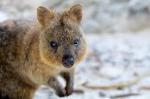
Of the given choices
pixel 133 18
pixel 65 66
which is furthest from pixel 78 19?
pixel 133 18

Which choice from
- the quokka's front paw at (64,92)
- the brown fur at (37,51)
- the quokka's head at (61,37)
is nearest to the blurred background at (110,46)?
the quokka's front paw at (64,92)

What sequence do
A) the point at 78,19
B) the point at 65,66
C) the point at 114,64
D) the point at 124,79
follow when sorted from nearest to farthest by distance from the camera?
the point at 65,66, the point at 78,19, the point at 124,79, the point at 114,64

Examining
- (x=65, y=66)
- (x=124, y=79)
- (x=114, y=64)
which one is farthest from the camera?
(x=114, y=64)

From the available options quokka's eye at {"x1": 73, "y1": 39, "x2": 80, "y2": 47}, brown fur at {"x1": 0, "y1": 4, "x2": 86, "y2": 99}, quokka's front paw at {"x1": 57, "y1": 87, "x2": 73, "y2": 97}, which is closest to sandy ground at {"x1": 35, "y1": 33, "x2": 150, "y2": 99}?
quokka's front paw at {"x1": 57, "y1": 87, "x2": 73, "y2": 97}

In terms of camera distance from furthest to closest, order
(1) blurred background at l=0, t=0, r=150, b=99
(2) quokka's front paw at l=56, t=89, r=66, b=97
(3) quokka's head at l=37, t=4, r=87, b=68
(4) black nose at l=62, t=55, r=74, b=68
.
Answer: (1) blurred background at l=0, t=0, r=150, b=99 < (2) quokka's front paw at l=56, t=89, r=66, b=97 < (3) quokka's head at l=37, t=4, r=87, b=68 < (4) black nose at l=62, t=55, r=74, b=68

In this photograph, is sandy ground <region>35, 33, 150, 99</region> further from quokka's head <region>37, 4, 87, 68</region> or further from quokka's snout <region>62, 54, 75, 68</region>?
quokka's snout <region>62, 54, 75, 68</region>

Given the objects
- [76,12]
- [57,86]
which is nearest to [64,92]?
[57,86]

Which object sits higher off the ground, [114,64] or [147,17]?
[147,17]

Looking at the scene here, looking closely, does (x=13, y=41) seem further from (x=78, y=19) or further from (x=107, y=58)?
(x=107, y=58)
